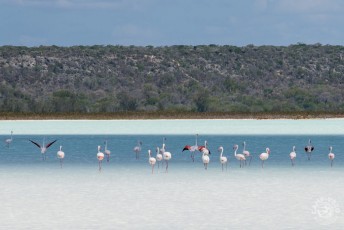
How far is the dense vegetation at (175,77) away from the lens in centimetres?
8812

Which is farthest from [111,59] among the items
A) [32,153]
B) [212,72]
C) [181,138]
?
[32,153]

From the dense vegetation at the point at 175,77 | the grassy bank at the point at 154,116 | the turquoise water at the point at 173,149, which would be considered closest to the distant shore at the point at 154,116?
the grassy bank at the point at 154,116

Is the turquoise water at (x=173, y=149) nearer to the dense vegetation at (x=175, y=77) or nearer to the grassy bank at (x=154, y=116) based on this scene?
the grassy bank at (x=154, y=116)

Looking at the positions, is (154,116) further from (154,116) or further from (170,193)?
(170,193)

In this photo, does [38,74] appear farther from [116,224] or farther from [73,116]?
[116,224]

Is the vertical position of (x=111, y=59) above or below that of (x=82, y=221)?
above

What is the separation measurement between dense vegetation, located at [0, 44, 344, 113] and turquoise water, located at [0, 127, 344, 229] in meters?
53.1

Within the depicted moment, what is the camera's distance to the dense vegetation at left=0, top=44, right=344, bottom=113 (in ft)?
289

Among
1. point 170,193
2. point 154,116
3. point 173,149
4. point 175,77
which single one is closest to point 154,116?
point 154,116

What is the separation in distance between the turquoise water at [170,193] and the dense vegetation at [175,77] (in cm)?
5310

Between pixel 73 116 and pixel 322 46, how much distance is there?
221 feet

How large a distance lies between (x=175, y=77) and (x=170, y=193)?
91.4 metres

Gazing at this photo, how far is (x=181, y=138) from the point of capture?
1575 inches

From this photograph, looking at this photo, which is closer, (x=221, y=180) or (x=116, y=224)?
(x=116, y=224)
